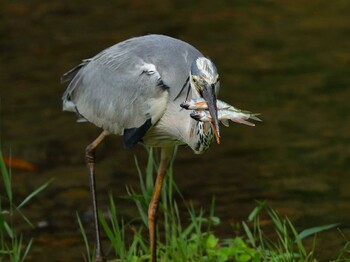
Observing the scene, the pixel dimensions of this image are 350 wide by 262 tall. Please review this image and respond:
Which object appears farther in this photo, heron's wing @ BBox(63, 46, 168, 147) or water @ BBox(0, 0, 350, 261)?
water @ BBox(0, 0, 350, 261)

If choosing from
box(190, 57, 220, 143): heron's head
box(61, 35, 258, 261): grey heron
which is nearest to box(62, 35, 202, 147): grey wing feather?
box(61, 35, 258, 261): grey heron

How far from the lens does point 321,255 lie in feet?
19.9

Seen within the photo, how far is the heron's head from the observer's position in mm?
4660

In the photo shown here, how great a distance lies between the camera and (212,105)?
4.65 m

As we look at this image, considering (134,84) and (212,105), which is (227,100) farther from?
(212,105)

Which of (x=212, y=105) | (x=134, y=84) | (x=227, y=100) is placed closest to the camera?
(x=212, y=105)

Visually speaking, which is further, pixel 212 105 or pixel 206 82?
pixel 206 82

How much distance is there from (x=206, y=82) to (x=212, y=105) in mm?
161

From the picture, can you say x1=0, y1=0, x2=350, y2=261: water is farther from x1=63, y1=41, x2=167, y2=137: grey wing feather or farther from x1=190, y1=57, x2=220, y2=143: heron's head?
x1=190, y1=57, x2=220, y2=143: heron's head

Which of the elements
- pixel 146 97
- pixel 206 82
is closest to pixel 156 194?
pixel 146 97

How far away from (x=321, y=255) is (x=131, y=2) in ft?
21.6

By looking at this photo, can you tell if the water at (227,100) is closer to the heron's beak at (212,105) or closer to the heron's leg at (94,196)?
the heron's leg at (94,196)

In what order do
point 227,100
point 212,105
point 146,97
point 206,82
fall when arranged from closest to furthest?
point 212,105, point 206,82, point 146,97, point 227,100

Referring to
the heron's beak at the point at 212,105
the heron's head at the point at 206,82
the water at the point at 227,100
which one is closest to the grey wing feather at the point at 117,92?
the heron's head at the point at 206,82
